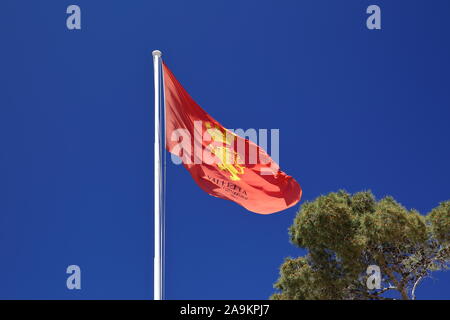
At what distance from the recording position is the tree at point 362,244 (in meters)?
18.5

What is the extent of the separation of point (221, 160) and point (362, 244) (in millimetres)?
9277

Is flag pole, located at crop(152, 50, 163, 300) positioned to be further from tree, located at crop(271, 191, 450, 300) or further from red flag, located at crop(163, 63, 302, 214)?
tree, located at crop(271, 191, 450, 300)

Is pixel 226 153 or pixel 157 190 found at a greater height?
pixel 226 153

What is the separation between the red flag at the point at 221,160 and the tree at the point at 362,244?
322 inches

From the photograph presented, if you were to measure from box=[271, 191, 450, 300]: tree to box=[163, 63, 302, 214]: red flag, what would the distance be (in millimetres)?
8173

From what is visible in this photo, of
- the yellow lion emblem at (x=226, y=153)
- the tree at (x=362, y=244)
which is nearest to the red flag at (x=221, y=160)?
the yellow lion emblem at (x=226, y=153)

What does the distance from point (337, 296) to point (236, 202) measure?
34.1ft

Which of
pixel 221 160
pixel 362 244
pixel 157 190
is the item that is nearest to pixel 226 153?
pixel 221 160

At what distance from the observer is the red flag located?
10844 millimetres

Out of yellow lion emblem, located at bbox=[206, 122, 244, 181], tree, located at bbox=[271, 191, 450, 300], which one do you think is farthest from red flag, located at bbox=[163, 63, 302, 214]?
tree, located at bbox=[271, 191, 450, 300]

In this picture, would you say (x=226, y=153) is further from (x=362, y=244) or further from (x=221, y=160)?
(x=362, y=244)

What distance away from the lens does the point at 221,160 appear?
36.7 feet
